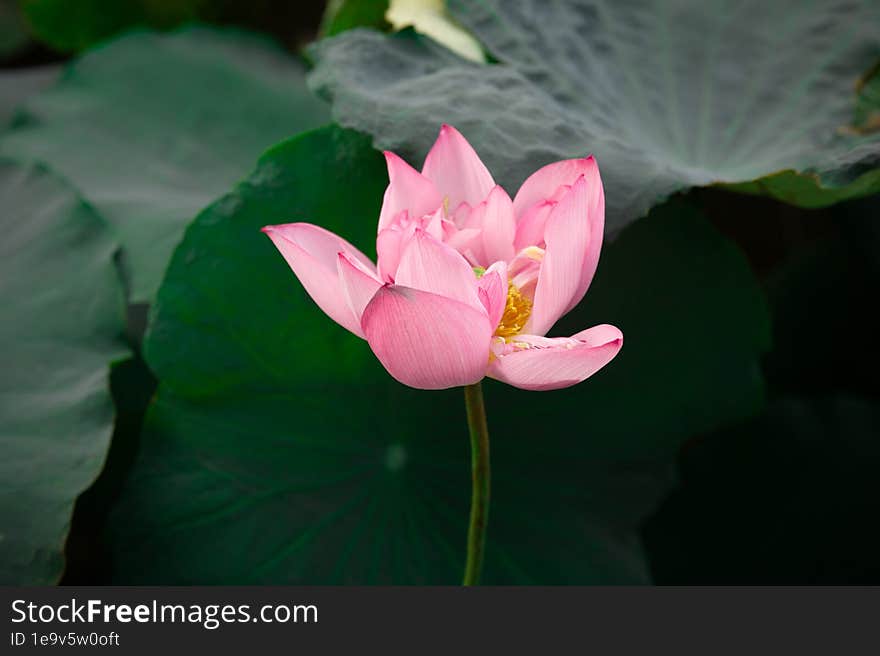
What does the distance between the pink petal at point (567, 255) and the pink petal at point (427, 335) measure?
4 cm

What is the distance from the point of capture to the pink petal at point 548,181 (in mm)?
472

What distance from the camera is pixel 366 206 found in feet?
2.21

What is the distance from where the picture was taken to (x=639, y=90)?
2.58 ft

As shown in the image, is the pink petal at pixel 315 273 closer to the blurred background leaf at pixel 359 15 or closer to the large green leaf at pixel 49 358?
the large green leaf at pixel 49 358

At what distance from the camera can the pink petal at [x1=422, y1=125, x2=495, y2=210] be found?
0.50 metres

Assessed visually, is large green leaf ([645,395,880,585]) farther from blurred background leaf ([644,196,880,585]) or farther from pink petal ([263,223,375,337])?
pink petal ([263,223,375,337])

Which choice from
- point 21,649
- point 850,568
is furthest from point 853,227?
point 21,649

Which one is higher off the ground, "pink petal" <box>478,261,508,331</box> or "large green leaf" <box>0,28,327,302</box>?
"pink petal" <box>478,261,508,331</box>

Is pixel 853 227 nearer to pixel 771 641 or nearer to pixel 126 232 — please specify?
pixel 771 641

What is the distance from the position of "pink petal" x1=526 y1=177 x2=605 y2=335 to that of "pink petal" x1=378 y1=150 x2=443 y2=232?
9cm

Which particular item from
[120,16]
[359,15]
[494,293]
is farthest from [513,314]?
[120,16]

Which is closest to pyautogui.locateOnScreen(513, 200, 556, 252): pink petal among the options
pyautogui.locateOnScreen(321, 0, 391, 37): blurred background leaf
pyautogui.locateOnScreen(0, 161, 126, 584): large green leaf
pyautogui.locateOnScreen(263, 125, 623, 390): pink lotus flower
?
pyautogui.locateOnScreen(263, 125, 623, 390): pink lotus flower

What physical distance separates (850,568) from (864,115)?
1.68 feet

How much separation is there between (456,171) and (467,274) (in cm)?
13
